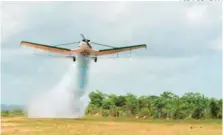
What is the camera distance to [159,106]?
84.9 meters

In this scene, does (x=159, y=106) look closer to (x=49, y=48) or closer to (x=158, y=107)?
(x=158, y=107)

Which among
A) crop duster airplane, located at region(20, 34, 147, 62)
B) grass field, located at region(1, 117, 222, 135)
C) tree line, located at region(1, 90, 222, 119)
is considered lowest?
grass field, located at region(1, 117, 222, 135)

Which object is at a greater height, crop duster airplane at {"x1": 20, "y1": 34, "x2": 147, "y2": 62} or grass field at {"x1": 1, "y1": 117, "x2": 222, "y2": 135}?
crop duster airplane at {"x1": 20, "y1": 34, "x2": 147, "y2": 62}

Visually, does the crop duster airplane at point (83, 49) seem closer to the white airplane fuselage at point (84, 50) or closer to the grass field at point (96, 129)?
the white airplane fuselage at point (84, 50)

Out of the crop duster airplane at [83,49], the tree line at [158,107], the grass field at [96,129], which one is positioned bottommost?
the grass field at [96,129]

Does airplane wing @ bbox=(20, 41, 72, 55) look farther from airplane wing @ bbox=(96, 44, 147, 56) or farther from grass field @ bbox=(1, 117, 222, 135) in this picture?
grass field @ bbox=(1, 117, 222, 135)

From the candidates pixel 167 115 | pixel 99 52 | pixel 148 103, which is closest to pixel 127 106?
pixel 148 103

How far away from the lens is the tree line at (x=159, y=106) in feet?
258

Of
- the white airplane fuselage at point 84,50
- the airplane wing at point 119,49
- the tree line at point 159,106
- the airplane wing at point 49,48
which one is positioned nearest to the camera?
the white airplane fuselage at point 84,50

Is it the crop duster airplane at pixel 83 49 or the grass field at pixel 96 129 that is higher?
the crop duster airplane at pixel 83 49

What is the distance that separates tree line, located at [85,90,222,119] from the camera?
258ft

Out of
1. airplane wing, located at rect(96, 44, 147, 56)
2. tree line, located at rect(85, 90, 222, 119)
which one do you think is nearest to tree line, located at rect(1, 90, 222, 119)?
tree line, located at rect(85, 90, 222, 119)

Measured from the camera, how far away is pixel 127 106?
90875 millimetres

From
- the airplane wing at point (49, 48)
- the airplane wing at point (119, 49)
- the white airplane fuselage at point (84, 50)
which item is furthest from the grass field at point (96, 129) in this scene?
the airplane wing at point (119, 49)
